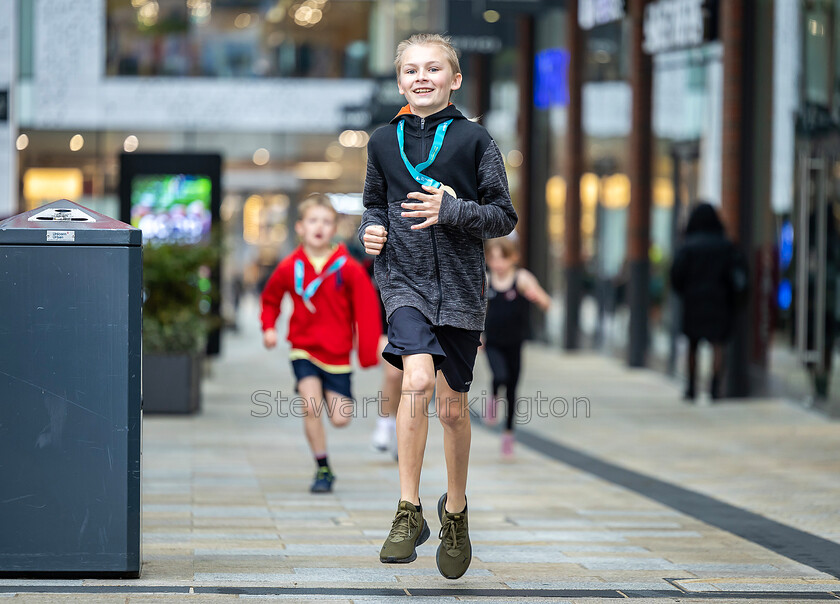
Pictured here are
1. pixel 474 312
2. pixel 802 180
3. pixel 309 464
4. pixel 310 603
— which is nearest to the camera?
pixel 310 603

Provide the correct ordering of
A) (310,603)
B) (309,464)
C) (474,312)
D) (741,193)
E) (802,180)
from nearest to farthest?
1. (310,603)
2. (474,312)
3. (309,464)
4. (802,180)
5. (741,193)

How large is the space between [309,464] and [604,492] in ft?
6.28

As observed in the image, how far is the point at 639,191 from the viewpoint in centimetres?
1648

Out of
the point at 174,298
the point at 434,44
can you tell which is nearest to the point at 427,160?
the point at 434,44

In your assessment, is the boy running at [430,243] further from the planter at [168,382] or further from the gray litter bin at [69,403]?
the planter at [168,382]

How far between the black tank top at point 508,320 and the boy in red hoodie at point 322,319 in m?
1.84

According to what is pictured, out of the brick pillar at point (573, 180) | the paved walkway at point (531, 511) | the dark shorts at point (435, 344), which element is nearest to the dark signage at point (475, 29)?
the brick pillar at point (573, 180)

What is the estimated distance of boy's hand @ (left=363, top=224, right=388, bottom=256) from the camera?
4676mm

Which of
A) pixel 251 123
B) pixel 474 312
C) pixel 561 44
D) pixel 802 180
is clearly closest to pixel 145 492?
pixel 474 312

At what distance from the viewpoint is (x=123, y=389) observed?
181 inches

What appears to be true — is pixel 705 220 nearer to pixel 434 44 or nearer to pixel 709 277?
pixel 709 277

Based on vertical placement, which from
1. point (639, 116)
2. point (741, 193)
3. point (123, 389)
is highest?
point (639, 116)

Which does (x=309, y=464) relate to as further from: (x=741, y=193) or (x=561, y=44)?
(x=561, y=44)

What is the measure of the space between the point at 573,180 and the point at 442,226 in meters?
15.1
